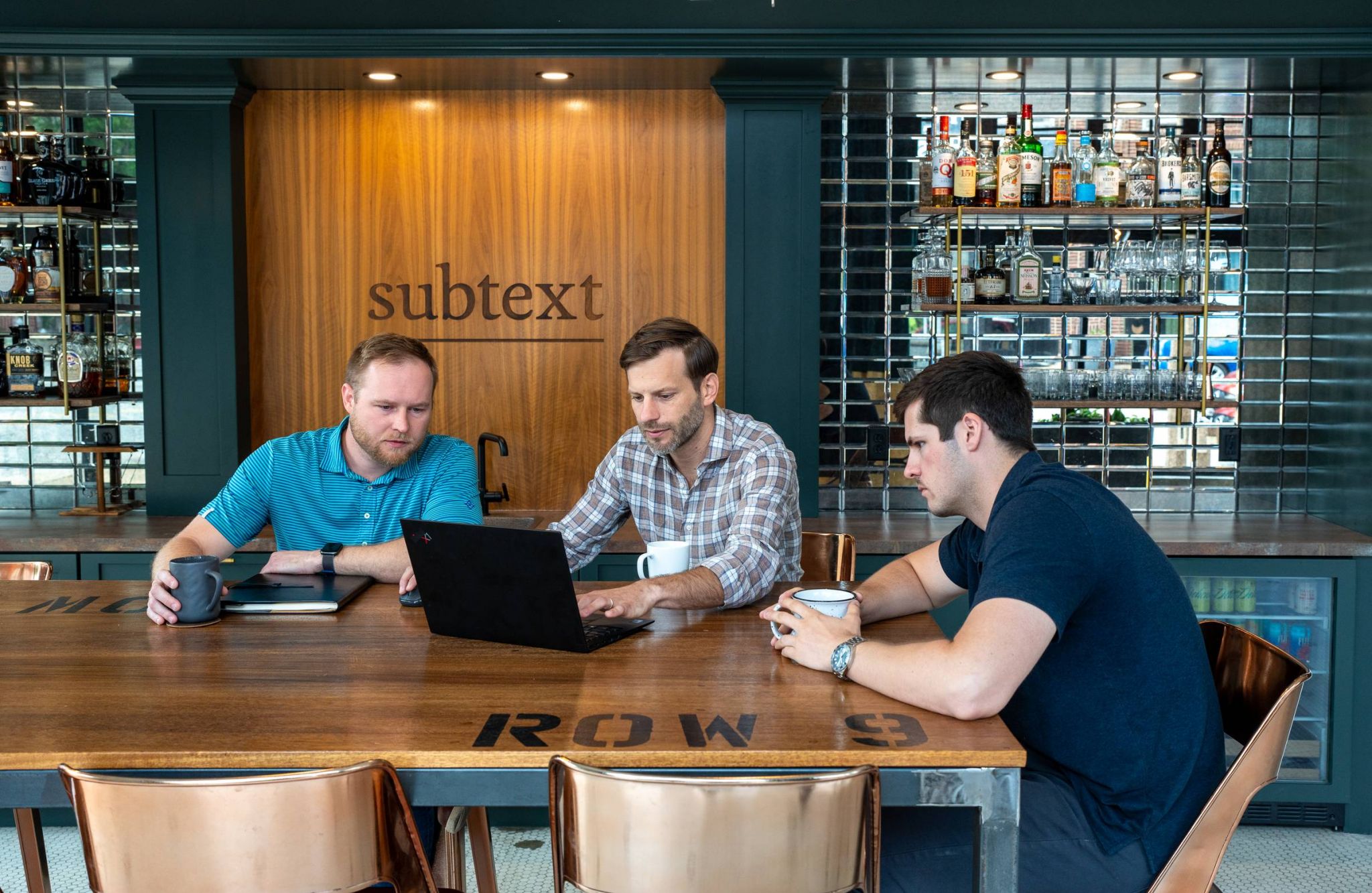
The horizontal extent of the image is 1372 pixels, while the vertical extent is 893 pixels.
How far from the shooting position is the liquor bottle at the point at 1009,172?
13.1ft

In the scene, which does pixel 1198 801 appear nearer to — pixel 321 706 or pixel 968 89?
pixel 321 706

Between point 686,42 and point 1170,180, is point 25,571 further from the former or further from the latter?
point 1170,180

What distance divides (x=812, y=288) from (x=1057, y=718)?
2.38 metres

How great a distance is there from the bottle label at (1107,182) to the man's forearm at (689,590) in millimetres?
2442

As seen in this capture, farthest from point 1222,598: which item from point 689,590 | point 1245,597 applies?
point 689,590

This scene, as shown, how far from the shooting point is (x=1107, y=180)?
13.3 ft

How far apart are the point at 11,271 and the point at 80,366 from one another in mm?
397

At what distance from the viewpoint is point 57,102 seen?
14.5ft

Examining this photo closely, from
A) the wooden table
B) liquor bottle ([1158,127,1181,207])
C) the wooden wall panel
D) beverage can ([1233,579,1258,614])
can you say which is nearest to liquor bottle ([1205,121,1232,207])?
liquor bottle ([1158,127,1181,207])

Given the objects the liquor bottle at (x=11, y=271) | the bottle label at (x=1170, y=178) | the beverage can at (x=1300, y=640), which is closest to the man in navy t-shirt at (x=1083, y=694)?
the beverage can at (x=1300, y=640)

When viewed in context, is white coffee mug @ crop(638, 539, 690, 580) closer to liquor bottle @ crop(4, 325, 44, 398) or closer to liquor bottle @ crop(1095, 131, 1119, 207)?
liquor bottle @ crop(1095, 131, 1119, 207)

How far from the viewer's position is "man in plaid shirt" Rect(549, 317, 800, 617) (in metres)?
2.72

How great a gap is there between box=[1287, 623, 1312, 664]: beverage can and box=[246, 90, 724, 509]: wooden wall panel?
210cm

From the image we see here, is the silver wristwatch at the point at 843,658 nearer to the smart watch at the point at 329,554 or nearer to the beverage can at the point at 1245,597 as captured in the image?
the smart watch at the point at 329,554
